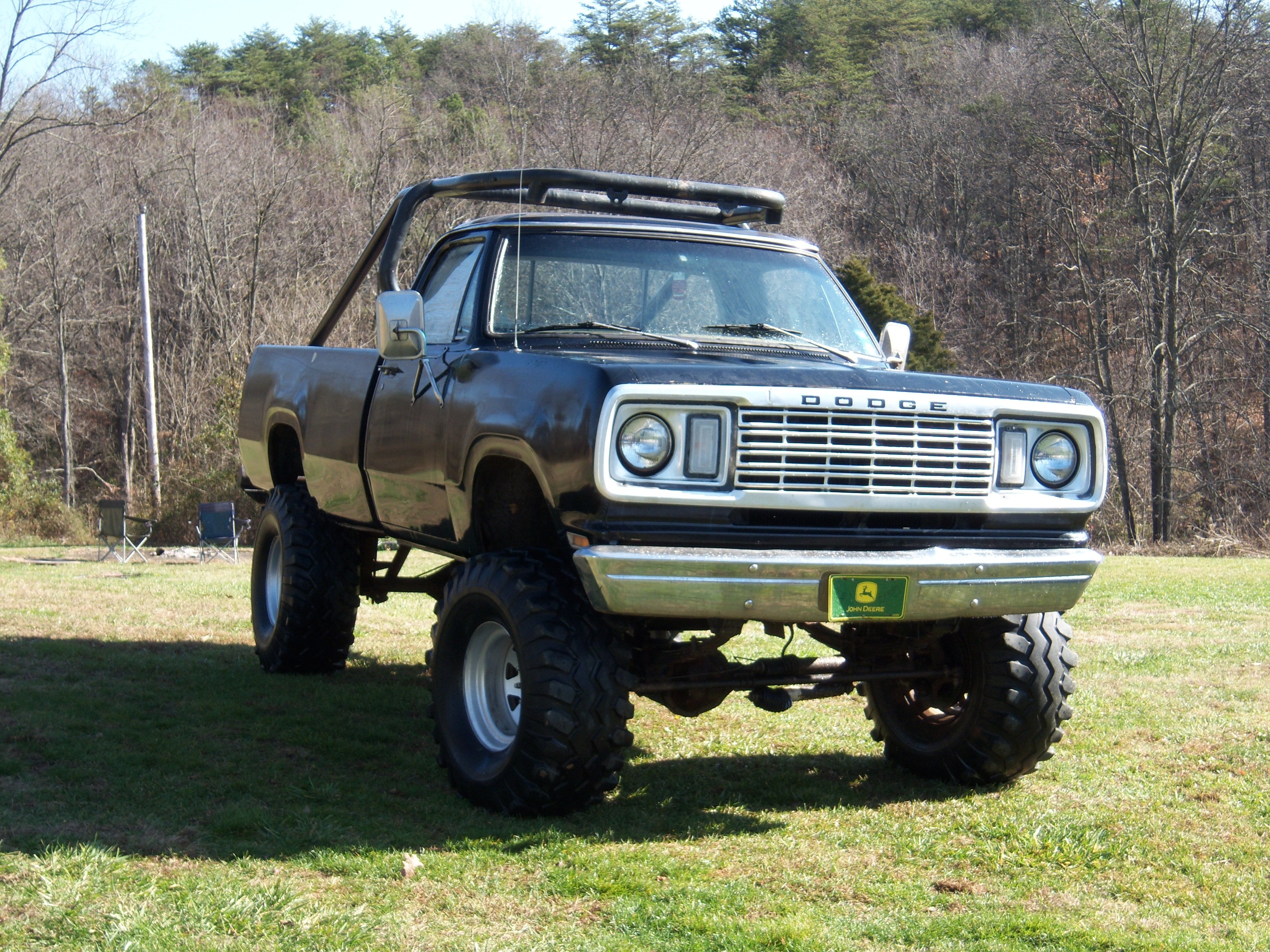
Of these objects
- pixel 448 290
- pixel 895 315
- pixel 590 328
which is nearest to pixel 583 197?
pixel 448 290

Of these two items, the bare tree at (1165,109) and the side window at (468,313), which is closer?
the side window at (468,313)

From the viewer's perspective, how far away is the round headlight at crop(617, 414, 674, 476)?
4.34 metres

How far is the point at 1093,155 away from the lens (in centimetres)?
3766

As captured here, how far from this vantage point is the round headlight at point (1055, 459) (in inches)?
195

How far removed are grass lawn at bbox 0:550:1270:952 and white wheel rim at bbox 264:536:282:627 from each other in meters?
0.46

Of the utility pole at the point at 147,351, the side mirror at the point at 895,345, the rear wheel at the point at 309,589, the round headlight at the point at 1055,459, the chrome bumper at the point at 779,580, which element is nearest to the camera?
the chrome bumper at the point at 779,580

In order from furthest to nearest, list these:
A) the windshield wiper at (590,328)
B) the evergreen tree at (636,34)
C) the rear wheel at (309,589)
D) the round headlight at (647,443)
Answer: the evergreen tree at (636,34)
the rear wheel at (309,589)
the windshield wiper at (590,328)
the round headlight at (647,443)

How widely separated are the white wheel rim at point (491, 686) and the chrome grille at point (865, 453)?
1.30 metres

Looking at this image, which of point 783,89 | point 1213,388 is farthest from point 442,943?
point 783,89

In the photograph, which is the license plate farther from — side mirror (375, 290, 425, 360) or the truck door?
side mirror (375, 290, 425, 360)

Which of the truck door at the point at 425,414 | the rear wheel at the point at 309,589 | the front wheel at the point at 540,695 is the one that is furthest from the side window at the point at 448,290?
the rear wheel at the point at 309,589

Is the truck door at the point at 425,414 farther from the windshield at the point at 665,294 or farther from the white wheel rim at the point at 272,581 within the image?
the white wheel rim at the point at 272,581

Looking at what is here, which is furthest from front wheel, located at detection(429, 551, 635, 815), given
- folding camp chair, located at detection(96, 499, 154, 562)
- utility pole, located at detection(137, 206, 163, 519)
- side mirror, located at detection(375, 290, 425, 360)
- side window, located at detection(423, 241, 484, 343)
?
utility pole, located at detection(137, 206, 163, 519)

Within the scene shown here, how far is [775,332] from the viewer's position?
574cm
